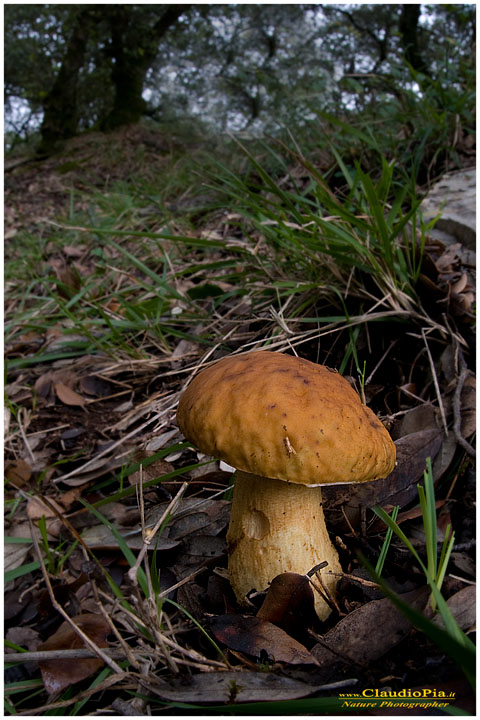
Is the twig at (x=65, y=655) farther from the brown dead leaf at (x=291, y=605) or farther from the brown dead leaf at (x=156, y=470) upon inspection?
the brown dead leaf at (x=156, y=470)

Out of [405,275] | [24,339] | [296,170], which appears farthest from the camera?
[296,170]

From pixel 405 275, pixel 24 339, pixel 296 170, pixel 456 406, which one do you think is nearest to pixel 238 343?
pixel 405 275

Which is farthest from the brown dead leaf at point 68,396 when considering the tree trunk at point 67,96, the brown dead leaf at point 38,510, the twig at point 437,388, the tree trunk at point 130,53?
the tree trunk at point 130,53

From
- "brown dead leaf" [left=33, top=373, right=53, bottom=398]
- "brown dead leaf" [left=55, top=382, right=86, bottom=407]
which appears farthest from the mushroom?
"brown dead leaf" [left=33, top=373, right=53, bottom=398]

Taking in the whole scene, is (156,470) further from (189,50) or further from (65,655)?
(189,50)

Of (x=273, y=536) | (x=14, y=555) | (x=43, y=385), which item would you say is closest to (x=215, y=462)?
(x=273, y=536)

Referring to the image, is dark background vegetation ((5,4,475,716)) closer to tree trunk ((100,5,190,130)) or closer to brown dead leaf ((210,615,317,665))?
brown dead leaf ((210,615,317,665))

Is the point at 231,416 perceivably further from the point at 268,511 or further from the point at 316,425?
the point at 268,511
